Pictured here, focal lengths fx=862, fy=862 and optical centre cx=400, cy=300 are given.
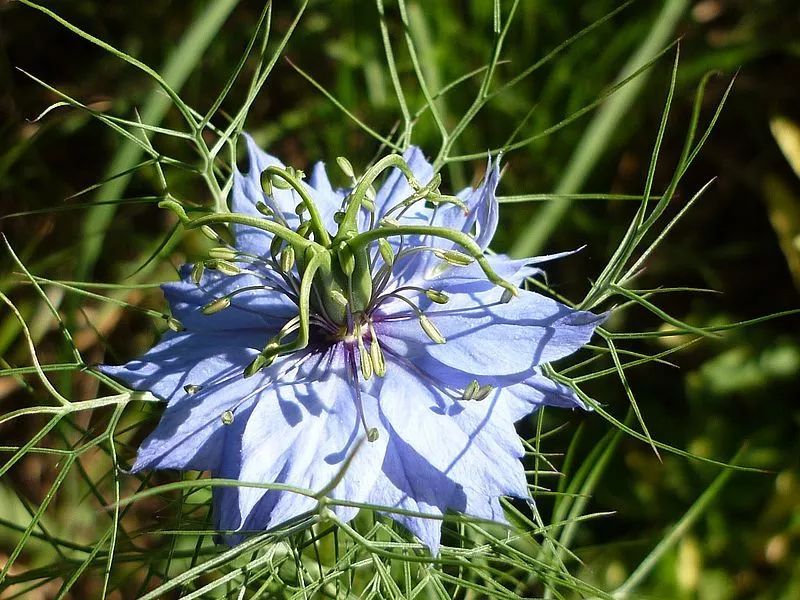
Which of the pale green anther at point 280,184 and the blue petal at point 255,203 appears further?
the blue petal at point 255,203

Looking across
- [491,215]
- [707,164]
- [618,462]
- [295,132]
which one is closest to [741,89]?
[707,164]

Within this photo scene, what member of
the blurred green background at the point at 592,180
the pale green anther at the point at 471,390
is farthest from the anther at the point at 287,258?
the blurred green background at the point at 592,180

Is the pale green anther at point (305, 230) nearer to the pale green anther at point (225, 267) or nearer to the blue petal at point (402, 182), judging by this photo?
the pale green anther at point (225, 267)

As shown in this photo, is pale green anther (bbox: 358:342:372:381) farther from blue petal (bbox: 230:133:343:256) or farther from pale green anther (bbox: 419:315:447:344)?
blue petal (bbox: 230:133:343:256)

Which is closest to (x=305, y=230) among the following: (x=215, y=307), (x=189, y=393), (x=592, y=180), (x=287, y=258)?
(x=287, y=258)

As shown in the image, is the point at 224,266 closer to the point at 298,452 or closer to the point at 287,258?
the point at 287,258

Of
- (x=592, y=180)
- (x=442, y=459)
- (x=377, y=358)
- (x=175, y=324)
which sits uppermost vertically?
(x=175, y=324)
